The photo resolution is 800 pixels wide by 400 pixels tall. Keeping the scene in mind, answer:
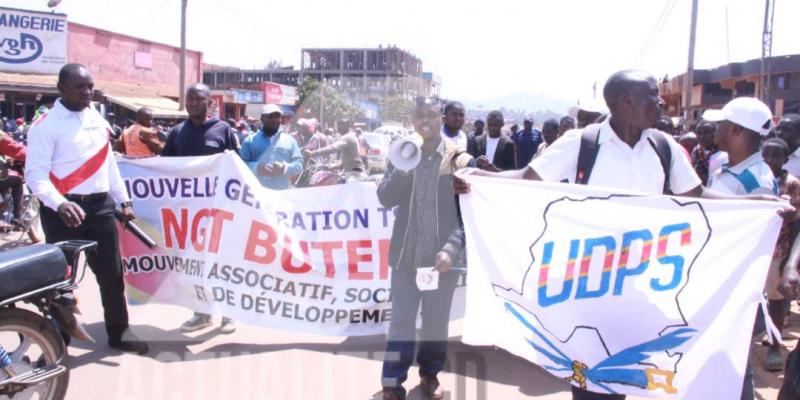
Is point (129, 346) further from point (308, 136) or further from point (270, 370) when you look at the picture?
point (308, 136)

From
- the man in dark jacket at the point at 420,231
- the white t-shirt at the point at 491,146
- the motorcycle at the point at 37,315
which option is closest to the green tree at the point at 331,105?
the white t-shirt at the point at 491,146

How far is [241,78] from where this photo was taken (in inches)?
4712

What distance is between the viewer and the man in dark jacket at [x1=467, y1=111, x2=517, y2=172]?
7.92m

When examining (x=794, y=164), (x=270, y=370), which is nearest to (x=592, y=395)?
(x=270, y=370)

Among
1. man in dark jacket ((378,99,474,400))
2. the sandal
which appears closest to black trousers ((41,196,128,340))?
man in dark jacket ((378,99,474,400))

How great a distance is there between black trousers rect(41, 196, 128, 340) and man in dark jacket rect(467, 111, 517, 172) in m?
4.38

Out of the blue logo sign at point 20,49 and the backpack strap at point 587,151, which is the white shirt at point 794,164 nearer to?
the backpack strap at point 587,151

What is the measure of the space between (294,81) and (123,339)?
12423cm

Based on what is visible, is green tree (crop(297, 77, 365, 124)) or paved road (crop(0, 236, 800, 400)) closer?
paved road (crop(0, 236, 800, 400))

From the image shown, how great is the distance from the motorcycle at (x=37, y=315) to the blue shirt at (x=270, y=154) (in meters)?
2.21

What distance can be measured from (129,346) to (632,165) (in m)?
3.69

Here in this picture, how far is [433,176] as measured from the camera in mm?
3705

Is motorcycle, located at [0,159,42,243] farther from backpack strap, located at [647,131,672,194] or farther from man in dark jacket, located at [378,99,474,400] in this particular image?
backpack strap, located at [647,131,672,194]

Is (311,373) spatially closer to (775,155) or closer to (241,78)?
(775,155)
